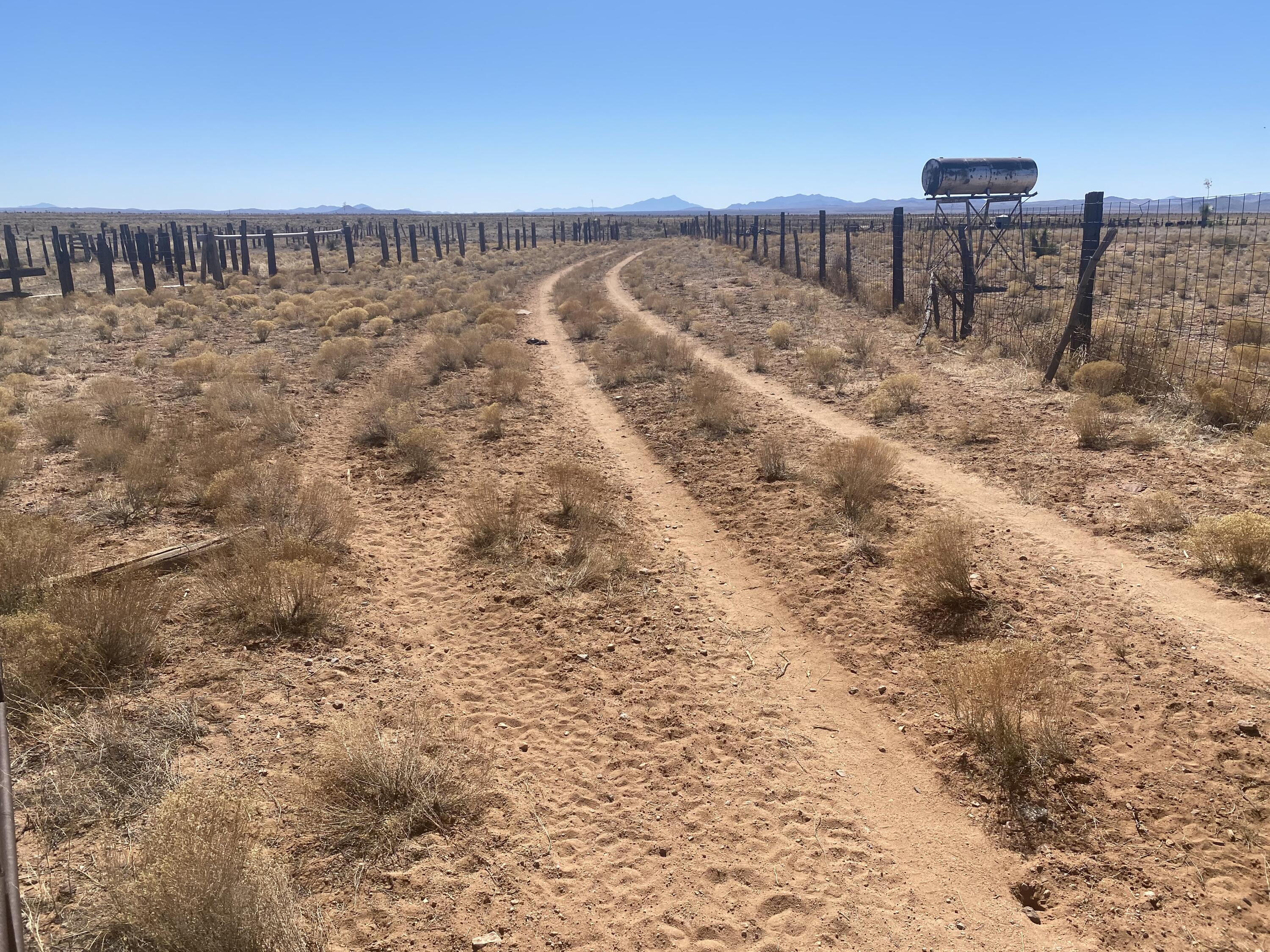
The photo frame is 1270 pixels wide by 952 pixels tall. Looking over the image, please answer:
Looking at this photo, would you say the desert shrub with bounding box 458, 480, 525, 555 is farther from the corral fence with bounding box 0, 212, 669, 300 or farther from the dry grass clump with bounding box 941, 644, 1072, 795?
the corral fence with bounding box 0, 212, 669, 300

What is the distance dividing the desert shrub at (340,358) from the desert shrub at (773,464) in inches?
393

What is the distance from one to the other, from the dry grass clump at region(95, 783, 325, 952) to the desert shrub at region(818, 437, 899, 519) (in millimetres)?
6398

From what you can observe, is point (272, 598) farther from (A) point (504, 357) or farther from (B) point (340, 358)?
(B) point (340, 358)

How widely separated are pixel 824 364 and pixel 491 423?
21.8 ft

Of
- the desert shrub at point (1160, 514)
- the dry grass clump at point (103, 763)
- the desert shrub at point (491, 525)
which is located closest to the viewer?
the dry grass clump at point (103, 763)

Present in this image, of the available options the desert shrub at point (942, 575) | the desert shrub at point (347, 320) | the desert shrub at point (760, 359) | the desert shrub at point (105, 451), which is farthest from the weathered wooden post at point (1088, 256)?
the desert shrub at point (347, 320)

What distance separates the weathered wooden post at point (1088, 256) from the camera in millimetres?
12859

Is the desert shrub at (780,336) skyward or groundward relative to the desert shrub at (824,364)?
skyward

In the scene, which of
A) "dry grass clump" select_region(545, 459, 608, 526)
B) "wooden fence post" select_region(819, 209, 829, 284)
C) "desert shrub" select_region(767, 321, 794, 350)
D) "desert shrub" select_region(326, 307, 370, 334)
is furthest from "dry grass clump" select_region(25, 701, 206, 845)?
"wooden fence post" select_region(819, 209, 829, 284)

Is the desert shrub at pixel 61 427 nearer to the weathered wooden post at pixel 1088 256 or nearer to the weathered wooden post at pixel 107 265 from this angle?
the weathered wooden post at pixel 1088 256

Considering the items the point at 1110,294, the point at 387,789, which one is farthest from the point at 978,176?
the point at 387,789

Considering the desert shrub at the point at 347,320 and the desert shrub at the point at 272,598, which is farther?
the desert shrub at the point at 347,320

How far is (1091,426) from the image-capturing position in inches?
386

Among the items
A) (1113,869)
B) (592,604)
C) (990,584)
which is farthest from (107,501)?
(1113,869)
